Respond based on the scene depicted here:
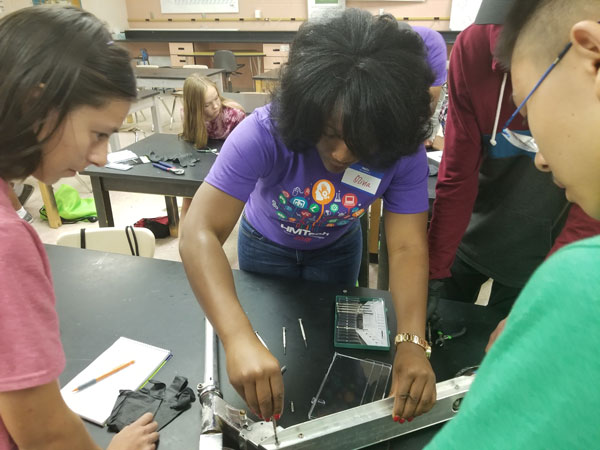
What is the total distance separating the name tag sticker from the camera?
1038mm

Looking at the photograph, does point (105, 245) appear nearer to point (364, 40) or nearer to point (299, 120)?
point (299, 120)

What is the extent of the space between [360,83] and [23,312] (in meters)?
0.66

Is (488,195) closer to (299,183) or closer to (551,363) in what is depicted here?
Result: (299,183)

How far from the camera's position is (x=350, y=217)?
116cm

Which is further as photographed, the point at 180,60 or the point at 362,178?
the point at 180,60

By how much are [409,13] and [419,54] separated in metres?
7.36

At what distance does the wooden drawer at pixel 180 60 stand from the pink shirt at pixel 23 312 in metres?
8.11

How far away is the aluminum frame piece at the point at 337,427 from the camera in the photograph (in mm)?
697

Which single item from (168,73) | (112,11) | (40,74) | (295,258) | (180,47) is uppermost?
(112,11)

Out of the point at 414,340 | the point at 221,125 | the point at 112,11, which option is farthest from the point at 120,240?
the point at 112,11

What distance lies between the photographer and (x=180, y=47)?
7.84 metres

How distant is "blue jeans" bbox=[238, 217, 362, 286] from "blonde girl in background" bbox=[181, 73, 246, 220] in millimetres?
1477

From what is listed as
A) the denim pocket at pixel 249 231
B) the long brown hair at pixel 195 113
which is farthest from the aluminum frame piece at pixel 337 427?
the long brown hair at pixel 195 113

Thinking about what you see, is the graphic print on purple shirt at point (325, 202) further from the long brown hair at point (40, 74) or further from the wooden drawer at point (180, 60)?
the wooden drawer at point (180, 60)
